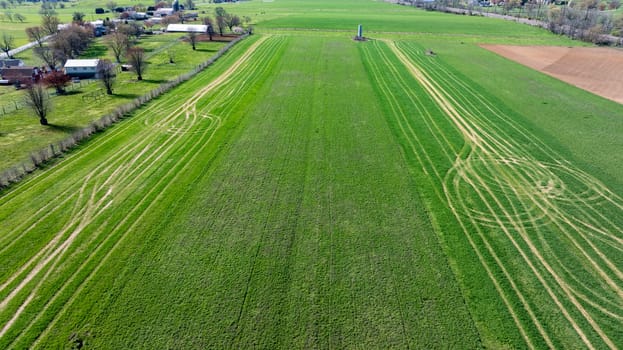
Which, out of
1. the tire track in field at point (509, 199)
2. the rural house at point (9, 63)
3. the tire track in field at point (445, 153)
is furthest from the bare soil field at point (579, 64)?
the rural house at point (9, 63)

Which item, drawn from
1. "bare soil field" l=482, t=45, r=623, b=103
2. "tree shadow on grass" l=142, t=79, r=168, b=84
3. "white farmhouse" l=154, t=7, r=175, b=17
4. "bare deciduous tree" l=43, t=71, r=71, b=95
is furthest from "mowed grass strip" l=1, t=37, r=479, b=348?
"white farmhouse" l=154, t=7, r=175, b=17

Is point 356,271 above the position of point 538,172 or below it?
below

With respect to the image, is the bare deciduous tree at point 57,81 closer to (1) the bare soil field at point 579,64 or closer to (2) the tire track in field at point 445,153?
(2) the tire track in field at point 445,153

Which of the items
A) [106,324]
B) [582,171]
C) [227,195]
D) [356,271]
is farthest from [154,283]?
[582,171]

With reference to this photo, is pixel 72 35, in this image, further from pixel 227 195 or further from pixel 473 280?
pixel 473 280

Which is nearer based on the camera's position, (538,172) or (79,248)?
(79,248)

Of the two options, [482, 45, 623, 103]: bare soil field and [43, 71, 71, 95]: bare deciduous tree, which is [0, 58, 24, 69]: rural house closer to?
A: [43, 71, 71, 95]: bare deciduous tree

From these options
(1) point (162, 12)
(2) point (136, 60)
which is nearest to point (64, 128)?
(2) point (136, 60)
